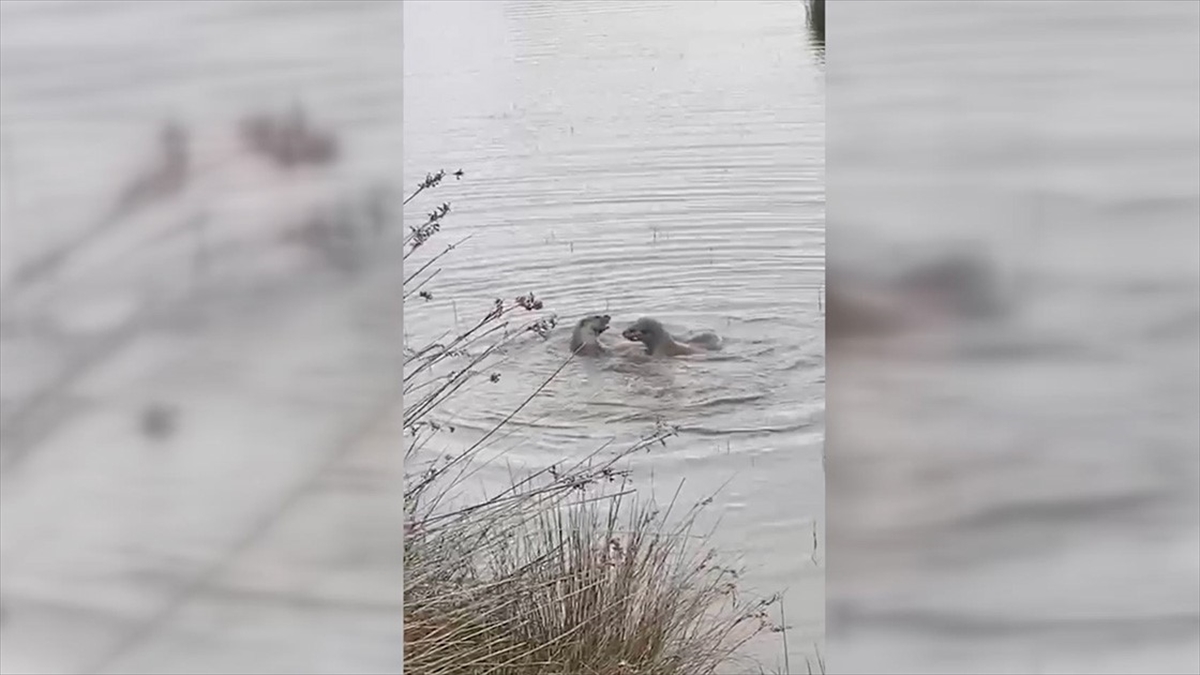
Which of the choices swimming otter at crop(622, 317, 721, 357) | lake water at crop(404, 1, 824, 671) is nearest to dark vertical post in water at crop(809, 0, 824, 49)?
lake water at crop(404, 1, 824, 671)

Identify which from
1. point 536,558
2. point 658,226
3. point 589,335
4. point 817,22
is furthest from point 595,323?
point 817,22

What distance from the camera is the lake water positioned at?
63.9 inches

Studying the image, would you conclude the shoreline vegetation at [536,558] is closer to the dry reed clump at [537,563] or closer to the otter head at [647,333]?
the dry reed clump at [537,563]

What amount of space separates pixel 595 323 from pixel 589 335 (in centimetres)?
2

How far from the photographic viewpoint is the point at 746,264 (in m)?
1.63

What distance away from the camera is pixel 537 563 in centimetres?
165

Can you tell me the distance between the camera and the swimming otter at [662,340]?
1.63 metres
